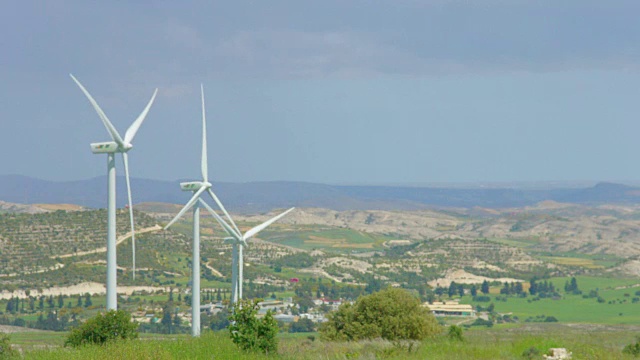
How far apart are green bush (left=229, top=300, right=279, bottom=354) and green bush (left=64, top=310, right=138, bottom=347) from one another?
5.71 metres

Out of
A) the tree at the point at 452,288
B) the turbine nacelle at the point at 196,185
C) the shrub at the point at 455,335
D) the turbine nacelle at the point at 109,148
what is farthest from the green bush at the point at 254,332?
the tree at the point at 452,288

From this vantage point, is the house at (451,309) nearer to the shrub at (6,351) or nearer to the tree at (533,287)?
the tree at (533,287)

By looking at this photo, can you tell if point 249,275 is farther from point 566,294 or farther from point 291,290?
point 566,294

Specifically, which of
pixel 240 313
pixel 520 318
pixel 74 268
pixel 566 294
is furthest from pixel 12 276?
pixel 240 313

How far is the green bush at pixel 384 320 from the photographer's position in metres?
46.9

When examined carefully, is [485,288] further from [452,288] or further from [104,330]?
[104,330]

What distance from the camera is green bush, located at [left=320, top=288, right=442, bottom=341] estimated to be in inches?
1848

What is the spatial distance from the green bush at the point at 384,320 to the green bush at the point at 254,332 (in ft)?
44.6

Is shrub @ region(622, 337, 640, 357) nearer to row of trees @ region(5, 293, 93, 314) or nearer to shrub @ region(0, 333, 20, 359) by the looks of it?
shrub @ region(0, 333, 20, 359)

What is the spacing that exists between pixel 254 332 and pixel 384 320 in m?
15.8

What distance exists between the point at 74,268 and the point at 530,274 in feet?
311

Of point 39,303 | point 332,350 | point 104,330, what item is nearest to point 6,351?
point 104,330

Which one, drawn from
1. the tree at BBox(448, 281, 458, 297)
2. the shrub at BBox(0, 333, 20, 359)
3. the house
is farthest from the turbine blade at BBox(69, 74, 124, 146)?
the tree at BBox(448, 281, 458, 297)

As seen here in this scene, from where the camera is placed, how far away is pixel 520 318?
5197 inches
